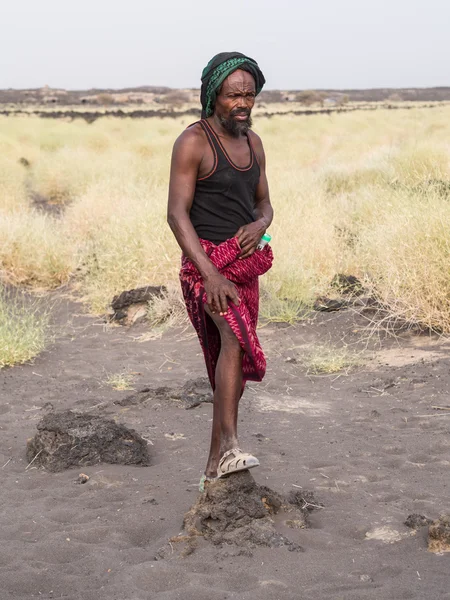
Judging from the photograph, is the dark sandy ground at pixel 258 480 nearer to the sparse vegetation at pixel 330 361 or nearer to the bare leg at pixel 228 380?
the sparse vegetation at pixel 330 361

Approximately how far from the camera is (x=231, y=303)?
319 centimetres

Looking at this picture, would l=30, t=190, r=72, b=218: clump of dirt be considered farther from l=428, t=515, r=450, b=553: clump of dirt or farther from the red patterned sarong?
l=428, t=515, r=450, b=553: clump of dirt

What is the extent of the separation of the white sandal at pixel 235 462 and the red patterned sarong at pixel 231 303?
0.33 m

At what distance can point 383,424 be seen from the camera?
468cm

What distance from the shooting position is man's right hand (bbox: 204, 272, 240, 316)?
3141mm

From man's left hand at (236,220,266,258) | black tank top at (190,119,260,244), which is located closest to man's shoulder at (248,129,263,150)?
black tank top at (190,119,260,244)

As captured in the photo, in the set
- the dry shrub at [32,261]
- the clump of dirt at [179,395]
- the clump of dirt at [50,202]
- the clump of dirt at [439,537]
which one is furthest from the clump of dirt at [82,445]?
the clump of dirt at [50,202]

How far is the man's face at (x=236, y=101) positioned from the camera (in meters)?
3.20

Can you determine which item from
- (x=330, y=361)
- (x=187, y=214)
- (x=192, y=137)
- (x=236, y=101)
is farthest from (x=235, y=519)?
(x=330, y=361)

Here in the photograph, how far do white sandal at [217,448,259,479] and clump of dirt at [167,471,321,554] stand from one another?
3.2 inches

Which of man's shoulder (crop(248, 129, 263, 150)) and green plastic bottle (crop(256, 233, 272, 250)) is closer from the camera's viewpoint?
green plastic bottle (crop(256, 233, 272, 250))

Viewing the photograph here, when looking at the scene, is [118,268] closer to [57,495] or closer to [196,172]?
[57,495]

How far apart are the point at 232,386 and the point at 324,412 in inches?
75.5

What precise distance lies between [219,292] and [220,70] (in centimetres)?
88
